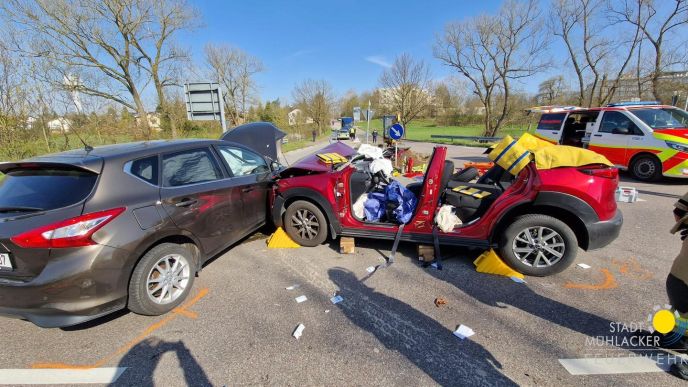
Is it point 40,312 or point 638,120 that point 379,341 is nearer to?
point 40,312

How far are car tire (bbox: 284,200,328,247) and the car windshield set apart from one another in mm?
8868

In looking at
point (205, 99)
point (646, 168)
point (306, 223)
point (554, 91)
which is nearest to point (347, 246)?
point (306, 223)

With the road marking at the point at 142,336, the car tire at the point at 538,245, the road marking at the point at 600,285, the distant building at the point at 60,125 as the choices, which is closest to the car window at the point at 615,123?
the road marking at the point at 600,285

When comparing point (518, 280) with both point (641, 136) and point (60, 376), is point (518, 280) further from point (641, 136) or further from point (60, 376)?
point (641, 136)

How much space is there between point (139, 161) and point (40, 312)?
1375mm

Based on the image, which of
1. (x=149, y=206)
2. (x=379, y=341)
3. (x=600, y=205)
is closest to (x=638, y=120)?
(x=600, y=205)

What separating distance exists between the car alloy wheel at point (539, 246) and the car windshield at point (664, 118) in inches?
281

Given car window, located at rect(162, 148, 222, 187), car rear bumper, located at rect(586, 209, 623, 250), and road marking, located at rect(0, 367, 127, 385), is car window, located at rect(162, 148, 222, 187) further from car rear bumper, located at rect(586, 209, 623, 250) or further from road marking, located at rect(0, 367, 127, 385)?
car rear bumper, located at rect(586, 209, 623, 250)

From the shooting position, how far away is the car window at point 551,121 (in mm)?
9539

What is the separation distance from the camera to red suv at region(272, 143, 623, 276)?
3064 millimetres

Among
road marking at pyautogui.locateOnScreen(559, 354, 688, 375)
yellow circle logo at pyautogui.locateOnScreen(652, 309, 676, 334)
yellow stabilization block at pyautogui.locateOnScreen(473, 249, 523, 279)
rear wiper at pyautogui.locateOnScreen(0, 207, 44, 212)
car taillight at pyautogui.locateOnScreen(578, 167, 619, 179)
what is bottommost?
road marking at pyautogui.locateOnScreen(559, 354, 688, 375)

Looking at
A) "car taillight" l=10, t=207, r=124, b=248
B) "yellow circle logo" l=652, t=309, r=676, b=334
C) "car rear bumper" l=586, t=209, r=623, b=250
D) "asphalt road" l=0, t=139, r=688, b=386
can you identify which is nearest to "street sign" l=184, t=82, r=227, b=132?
"asphalt road" l=0, t=139, r=688, b=386

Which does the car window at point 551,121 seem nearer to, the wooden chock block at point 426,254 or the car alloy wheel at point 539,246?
the car alloy wheel at point 539,246

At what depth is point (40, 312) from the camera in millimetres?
2188
